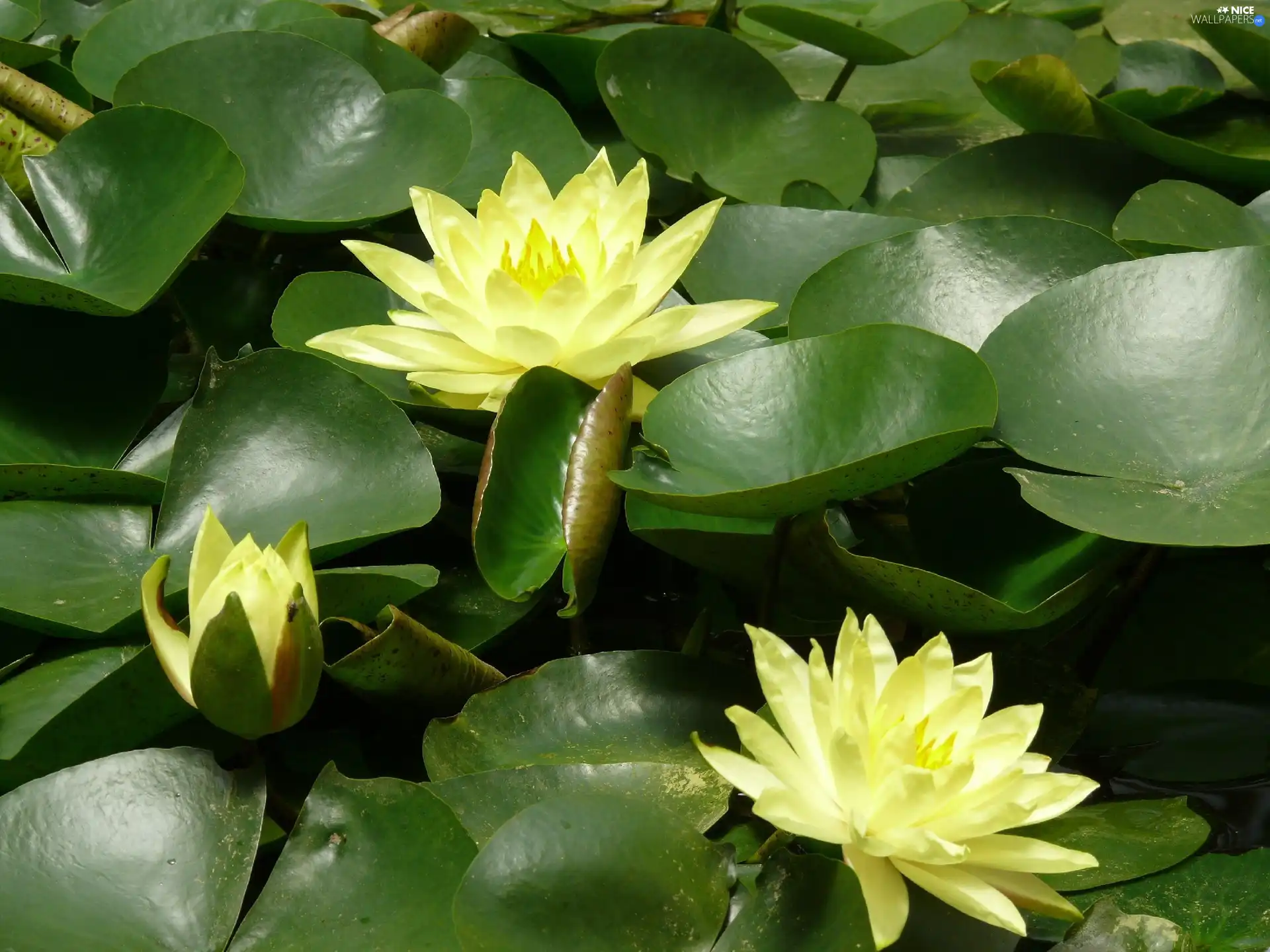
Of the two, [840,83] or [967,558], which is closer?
[967,558]

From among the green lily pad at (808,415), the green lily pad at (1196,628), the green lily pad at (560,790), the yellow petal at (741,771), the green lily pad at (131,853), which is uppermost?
the green lily pad at (808,415)

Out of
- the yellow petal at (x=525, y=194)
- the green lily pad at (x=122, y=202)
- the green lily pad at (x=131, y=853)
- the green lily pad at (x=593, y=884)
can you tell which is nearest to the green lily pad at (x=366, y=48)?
the green lily pad at (x=122, y=202)

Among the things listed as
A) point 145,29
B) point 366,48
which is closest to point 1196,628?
point 366,48

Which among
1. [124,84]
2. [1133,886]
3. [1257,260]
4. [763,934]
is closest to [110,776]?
[763,934]

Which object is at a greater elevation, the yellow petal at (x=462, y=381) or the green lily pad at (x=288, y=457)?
the yellow petal at (x=462, y=381)

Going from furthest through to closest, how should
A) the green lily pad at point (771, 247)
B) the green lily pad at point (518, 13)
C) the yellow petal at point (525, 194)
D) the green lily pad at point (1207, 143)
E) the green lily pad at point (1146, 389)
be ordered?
the green lily pad at point (518, 13) < the green lily pad at point (1207, 143) < the green lily pad at point (771, 247) < the yellow petal at point (525, 194) < the green lily pad at point (1146, 389)

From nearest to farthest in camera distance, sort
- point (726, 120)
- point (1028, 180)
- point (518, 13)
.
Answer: point (1028, 180) → point (726, 120) → point (518, 13)

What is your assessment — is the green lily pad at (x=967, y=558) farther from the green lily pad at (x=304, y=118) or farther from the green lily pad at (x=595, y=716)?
the green lily pad at (x=304, y=118)

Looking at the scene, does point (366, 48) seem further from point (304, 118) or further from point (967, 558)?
point (967, 558)
